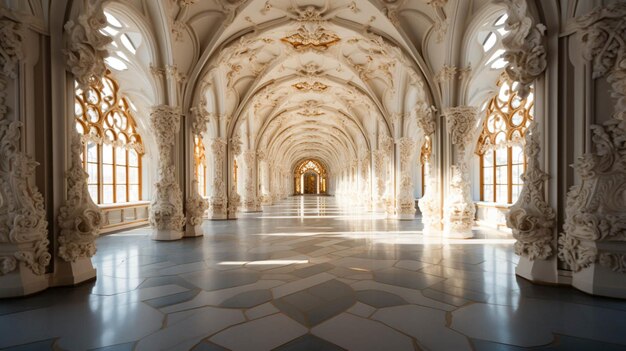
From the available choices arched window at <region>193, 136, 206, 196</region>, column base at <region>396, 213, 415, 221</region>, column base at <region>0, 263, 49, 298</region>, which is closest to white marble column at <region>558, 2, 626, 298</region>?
column base at <region>0, 263, 49, 298</region>

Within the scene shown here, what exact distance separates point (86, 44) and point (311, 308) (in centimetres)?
473

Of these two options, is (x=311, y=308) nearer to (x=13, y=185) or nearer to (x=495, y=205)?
(x=13, y=185)

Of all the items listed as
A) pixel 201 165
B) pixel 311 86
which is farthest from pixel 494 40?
pixel 201 165

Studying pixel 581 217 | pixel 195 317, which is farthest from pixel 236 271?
pixel 581 217

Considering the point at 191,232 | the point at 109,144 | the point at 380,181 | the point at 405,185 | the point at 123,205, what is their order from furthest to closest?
the point at 380,181
the point at 405,185
the point at 109,144
the point at 123,205
the point at 191,232

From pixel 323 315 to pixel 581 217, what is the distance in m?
3.40

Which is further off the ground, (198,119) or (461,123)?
(198,119)

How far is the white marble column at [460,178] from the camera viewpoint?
7.96 m

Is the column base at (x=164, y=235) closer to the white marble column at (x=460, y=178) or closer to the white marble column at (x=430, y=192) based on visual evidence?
the white marble column at (x=430, y=192)

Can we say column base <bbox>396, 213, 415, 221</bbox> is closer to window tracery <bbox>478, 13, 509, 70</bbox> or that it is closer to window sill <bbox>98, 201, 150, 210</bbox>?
window tracery <bbox>478, 13, 509, 70</bbox>

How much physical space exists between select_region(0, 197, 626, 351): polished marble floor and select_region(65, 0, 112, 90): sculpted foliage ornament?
3.06 m

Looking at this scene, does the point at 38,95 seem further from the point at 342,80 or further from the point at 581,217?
the point at 342,80

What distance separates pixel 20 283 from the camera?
369 cm

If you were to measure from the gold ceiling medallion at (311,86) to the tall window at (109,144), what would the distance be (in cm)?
842
